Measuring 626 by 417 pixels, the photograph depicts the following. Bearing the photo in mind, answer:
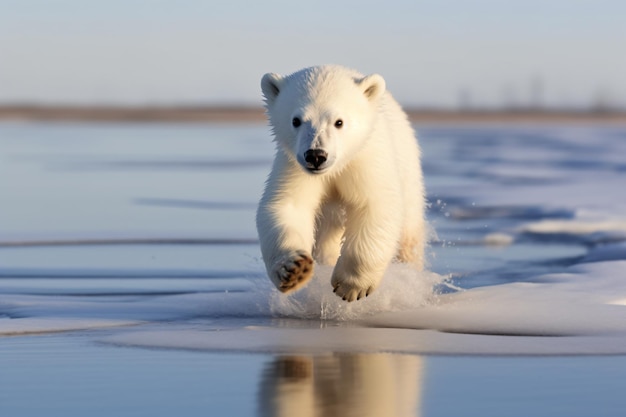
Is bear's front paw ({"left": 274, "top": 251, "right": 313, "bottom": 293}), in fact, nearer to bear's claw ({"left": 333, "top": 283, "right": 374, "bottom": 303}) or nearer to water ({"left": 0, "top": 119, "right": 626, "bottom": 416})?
water ({"left": 0, "top": 119, "right": 626, "bottom": 416})


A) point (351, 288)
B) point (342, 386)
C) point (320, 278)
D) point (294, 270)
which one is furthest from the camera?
point (320, 278)

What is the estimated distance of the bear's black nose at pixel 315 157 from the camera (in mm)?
4777

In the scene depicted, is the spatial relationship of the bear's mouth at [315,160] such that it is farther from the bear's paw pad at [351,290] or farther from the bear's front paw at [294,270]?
the bear's paw pad at [351,290]

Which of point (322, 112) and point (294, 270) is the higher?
point (322, 112)

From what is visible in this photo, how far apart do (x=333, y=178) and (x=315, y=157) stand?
461 mm

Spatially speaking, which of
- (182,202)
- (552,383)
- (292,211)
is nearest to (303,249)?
(292,211)

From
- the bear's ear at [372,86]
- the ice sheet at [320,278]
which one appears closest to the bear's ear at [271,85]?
the bear's ear at [372,86]

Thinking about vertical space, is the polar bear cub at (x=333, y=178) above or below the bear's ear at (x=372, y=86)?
below

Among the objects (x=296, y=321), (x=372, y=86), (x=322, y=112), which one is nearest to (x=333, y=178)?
(x=322, y=112)

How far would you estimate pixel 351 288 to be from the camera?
A: 5.16m

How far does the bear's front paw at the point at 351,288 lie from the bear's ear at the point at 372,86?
0.79 m

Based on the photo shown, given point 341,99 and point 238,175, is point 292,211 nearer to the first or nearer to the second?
point 341,99

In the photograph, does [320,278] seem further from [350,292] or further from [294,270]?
[294,270]

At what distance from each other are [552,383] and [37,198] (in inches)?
352
